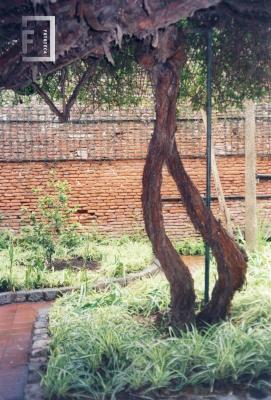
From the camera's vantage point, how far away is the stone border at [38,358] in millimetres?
3795

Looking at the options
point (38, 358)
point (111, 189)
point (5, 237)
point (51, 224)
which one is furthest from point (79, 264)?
point (38, 358)

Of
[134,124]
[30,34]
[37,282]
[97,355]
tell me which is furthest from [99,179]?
[30,34]

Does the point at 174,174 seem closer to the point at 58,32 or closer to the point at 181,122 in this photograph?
the point at 58,32

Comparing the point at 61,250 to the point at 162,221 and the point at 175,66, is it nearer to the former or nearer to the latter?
the point at 162,221

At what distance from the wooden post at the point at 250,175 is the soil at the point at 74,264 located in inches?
82.2

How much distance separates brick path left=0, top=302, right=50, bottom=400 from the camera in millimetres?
4035

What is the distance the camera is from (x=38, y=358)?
4359 mm

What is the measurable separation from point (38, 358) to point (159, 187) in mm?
1553

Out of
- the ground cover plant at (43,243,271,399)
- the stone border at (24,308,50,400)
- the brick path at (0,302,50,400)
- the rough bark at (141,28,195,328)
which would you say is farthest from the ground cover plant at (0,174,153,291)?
the rough bark at (141,28,195,328)

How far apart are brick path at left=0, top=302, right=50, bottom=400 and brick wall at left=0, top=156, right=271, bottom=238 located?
122 inches

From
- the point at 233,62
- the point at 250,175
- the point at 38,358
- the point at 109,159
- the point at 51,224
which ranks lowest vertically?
the point at 38,358

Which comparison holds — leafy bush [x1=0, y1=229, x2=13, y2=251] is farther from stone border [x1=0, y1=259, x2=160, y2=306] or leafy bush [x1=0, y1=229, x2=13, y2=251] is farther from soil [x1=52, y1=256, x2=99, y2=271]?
stone border [x1=0, y1=259, x2=160, y2=306]

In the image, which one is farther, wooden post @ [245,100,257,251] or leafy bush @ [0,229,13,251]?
leafy bush @ [0,229,13,251]

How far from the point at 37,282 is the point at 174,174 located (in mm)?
2778
